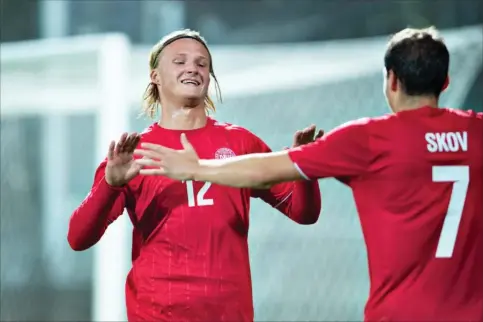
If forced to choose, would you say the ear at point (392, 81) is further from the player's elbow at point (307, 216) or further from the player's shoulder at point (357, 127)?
the player's elbow at point (307, 216)

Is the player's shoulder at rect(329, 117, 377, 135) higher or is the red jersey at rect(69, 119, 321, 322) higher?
the player's shoulder at rect(329, 117, 377, 135)

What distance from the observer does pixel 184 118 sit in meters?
2.35

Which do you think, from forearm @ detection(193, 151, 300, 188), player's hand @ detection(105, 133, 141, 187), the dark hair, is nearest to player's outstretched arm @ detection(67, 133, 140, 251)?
player's hand @ detection(105, 133, 141, 187)

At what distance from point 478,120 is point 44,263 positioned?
2.35 metres

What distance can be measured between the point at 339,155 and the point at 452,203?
250 millimetres

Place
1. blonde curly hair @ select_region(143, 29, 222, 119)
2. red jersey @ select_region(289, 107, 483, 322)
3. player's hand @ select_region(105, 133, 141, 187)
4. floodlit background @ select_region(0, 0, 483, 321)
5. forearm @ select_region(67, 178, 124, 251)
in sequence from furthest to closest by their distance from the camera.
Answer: floodlit background @ select_region(0, 0, 483, 321) < blonde curly hair @ select_region(143, 29, 222, 119) < forearm @ select_region(67, 178, 124, 251) < player's hand @ select_region(105, 133, 141, 187) < red jersey @ select_region(289, 107, 483, 322)

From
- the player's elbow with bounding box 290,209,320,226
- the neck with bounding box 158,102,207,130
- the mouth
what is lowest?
the player's elbow with bounding box 290,209,320,226

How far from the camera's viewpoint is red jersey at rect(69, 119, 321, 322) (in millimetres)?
2186

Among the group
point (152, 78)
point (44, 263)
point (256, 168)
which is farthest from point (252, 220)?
point (256, 168)

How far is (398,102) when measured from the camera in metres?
1.82

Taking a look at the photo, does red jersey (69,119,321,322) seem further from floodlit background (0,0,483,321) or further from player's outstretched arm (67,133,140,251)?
floodlit background (0,0,483,321)

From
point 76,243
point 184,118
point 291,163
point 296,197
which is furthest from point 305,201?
point 76,243

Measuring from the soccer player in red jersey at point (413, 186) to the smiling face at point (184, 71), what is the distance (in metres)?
0.58

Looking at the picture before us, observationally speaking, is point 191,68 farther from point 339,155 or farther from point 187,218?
point 339,155
